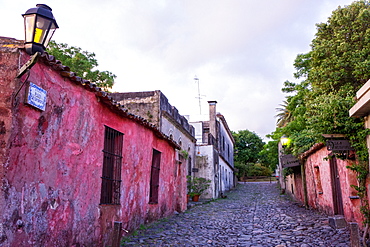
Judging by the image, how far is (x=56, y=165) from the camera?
4.97m

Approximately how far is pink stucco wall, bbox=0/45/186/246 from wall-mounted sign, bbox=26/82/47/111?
94 mm

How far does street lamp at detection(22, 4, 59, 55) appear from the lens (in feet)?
12.6

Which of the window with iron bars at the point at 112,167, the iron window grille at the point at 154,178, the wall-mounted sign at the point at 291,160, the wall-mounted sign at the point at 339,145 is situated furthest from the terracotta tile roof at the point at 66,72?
the wall-mounted sign at the point at 291,160

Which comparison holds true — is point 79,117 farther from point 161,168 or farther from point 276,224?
point 276,224

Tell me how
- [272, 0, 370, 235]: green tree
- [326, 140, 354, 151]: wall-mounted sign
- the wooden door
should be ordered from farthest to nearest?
1. [272, 0, 370, 235]: green tree
2. the wooden door
3. [326, 140, 354, 151]: wall-mounted sign

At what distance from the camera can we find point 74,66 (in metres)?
20.6

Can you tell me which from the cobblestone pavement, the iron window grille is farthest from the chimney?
the iron window grille

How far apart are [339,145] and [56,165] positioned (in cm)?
644

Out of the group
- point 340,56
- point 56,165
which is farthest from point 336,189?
point 56,165

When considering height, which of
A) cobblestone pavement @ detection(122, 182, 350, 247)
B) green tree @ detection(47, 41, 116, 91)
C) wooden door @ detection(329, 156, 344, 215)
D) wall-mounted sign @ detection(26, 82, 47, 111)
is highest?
green tree @ detection(47, 41, 116, 91)

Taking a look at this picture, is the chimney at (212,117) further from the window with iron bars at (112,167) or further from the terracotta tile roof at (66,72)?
the window with iron bars at (112,167)

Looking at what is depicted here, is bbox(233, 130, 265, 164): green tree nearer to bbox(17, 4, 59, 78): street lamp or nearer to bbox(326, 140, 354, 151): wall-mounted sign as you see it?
bbox(326, 140, 354, 151): wall-mounted sign

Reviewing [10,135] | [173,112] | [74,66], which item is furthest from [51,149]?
[74,66]

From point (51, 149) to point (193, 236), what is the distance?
463cm
